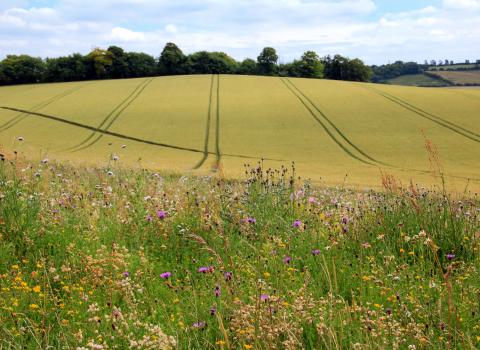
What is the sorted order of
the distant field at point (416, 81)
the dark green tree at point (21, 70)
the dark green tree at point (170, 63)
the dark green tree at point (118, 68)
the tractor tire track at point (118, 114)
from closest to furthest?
the tractor tire track at point (118, 114) < the dark green tree at point (21, 70) < the dark green tree at point (118, 68) < the dark green tree at point (170, 63) < the distant field at point (416, 81)

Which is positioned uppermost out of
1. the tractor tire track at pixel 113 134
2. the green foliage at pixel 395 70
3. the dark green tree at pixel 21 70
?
the green foliage at pixel 395 70

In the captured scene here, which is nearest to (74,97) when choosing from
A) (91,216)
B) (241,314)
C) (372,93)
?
(372,93)

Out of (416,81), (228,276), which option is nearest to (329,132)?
(228,276)

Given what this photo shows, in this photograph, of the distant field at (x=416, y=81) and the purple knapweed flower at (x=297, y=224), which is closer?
the purple knapweed flower at (x=297, y=224)

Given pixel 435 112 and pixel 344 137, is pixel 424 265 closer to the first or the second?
pixel 344 137

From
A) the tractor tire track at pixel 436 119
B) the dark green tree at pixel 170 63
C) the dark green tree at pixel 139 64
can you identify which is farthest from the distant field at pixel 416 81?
the tractor tire track at pixel 436 119

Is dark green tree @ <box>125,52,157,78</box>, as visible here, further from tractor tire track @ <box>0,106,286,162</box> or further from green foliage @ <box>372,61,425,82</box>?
green foliage @ <box>372,61,425,82</box>

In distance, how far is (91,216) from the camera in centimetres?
641

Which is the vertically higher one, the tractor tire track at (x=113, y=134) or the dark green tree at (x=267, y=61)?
the dark green tree at (x=267, y=61)

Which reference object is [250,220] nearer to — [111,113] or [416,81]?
[111,113]

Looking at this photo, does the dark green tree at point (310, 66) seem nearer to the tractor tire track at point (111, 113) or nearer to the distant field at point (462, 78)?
the distant field at point (462, 78)

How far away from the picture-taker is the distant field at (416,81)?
108 m

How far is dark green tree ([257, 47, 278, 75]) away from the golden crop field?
131 feet

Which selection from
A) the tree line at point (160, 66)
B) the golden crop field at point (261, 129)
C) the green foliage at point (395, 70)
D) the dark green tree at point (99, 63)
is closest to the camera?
the golden crop field at point (261, 129)
